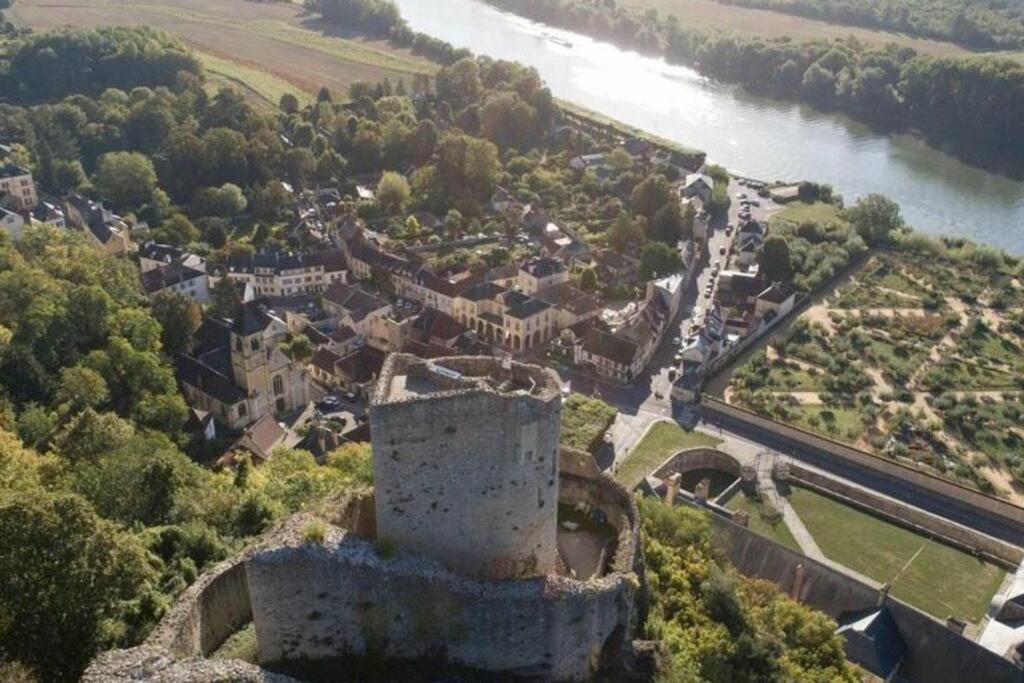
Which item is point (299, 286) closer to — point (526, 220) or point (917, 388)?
point (526, 220)

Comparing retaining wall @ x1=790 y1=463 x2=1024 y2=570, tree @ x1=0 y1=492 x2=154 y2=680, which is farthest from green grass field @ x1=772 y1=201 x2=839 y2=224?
tree @ x1=0 y1=492 x2=154 y2=680

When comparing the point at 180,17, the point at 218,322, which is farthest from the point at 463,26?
the point at 218,322

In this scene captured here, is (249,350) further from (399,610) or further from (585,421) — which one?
(399,610)

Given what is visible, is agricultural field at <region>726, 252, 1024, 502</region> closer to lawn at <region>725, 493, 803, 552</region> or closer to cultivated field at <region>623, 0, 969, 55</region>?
lawn at <region>725, 493, 803, 552</region>

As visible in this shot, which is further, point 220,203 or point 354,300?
point 220,203

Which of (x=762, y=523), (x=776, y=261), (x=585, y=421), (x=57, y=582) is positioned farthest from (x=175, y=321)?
(x=776, y=261)

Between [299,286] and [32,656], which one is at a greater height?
[32,656]

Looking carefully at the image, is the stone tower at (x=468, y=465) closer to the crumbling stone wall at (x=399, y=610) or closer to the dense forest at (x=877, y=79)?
the crumbling stone wall at (x=399, y=610)
